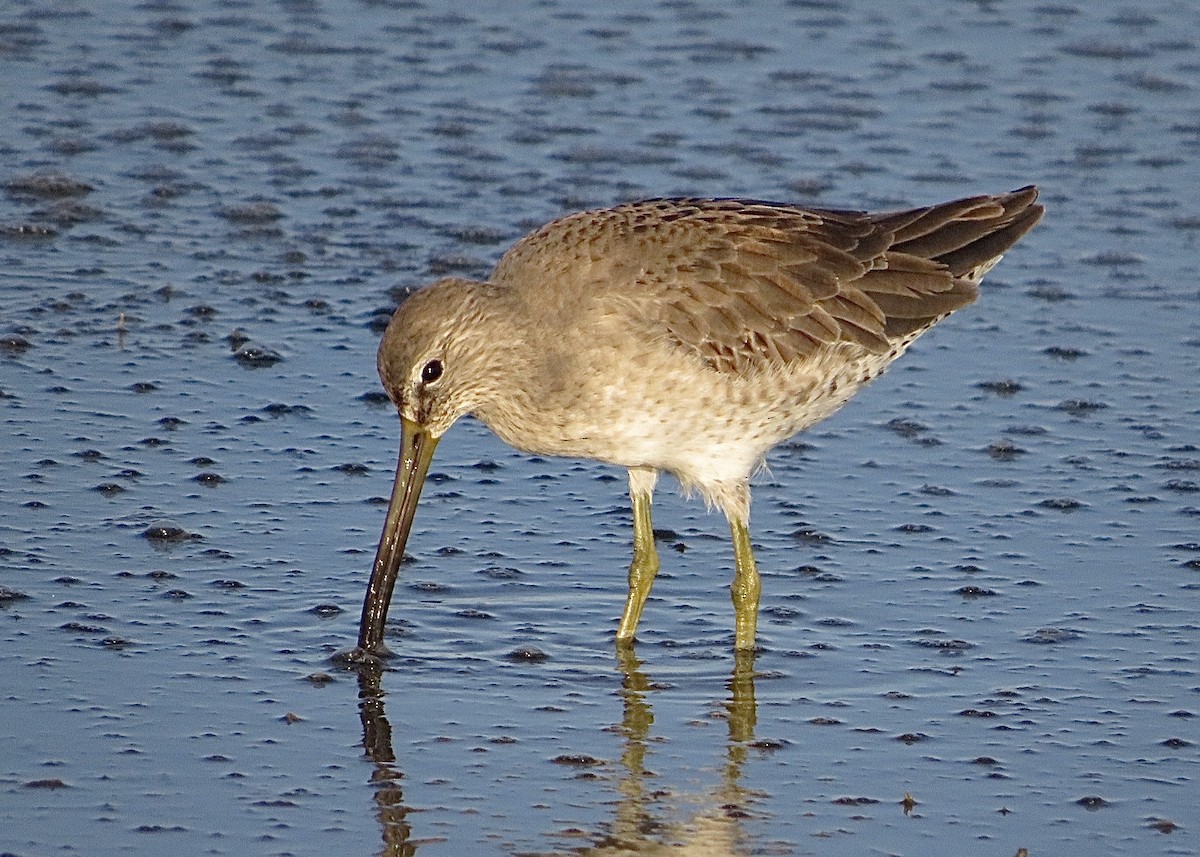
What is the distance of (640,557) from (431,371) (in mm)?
1153

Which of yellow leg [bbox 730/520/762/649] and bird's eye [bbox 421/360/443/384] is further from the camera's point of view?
yellow leg [bbox 730/520/762/649]

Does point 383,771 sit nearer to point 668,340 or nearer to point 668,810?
point 668,810

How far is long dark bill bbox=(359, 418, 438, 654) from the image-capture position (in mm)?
6938

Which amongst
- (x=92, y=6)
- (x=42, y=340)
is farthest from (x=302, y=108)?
(x=42, y=340)

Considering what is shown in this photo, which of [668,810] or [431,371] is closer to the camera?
[668,810]

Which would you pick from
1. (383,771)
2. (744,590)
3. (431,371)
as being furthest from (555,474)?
(383,771)

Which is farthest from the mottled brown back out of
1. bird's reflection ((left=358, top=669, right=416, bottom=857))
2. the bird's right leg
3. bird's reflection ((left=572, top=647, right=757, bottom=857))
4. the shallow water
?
bird's reflection ((left=358, top=669, right=416, bottom=857))

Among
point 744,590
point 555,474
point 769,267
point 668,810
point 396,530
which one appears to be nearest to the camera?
point 668,810

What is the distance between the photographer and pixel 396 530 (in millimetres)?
7090

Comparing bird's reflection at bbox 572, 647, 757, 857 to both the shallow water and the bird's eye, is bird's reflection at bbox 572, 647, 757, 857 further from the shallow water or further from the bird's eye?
the bird's eye

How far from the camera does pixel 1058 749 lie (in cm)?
651

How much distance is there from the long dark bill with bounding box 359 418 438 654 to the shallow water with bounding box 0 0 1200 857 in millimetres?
161

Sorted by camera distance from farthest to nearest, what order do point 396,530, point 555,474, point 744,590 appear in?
point 555,474 → point 744,590 → point 396,530

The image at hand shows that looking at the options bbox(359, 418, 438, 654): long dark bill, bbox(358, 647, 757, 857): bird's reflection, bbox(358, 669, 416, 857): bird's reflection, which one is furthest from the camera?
bbox(359, 418, 438, 654): long dark bill
